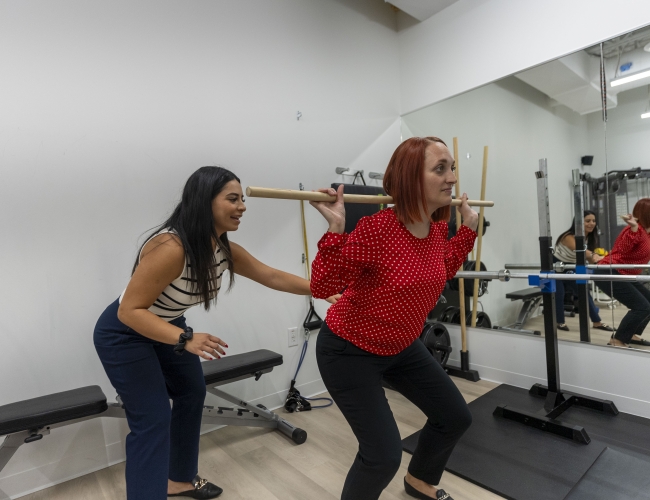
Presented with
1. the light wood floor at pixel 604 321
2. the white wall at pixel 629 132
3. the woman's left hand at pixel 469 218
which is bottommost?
the light wood floor at pixel 604 321

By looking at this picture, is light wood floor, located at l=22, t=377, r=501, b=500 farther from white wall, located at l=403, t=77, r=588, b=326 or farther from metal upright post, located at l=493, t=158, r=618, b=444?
white wall, located at l=403, t=77, r=588, b=326

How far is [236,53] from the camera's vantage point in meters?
2.87

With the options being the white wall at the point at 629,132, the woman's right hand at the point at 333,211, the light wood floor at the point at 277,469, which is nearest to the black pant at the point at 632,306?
the white wall at the point at 629,132

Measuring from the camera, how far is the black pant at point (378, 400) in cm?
141

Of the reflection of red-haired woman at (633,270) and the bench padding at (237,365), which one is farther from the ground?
the reflection of red-haired woman at (633,270)

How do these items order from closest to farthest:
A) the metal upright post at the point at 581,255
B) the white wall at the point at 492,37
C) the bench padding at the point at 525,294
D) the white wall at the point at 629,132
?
the white wall at the point at 629,132 → the white wall at the point at 492,37 → the metal upright post at the point at 581,255 → the bench padding at the point at 525,294

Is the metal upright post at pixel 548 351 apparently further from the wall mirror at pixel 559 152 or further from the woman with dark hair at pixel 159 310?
the woman with dark hair at pixel 159 310

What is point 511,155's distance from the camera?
11.0 feet

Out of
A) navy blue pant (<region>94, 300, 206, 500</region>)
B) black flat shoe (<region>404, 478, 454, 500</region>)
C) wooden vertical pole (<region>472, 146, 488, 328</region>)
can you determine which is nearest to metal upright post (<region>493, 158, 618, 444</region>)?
wooden vertical pole (<region>472, 146, 488, 328</region>)

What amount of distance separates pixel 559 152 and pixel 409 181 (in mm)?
2110

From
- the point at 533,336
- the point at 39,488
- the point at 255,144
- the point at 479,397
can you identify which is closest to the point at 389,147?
the point at 255,144

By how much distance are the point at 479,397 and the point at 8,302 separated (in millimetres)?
2948

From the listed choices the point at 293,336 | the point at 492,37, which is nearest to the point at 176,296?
the point at 293,336

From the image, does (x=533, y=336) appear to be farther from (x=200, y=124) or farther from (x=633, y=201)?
(x=200, y=124)
